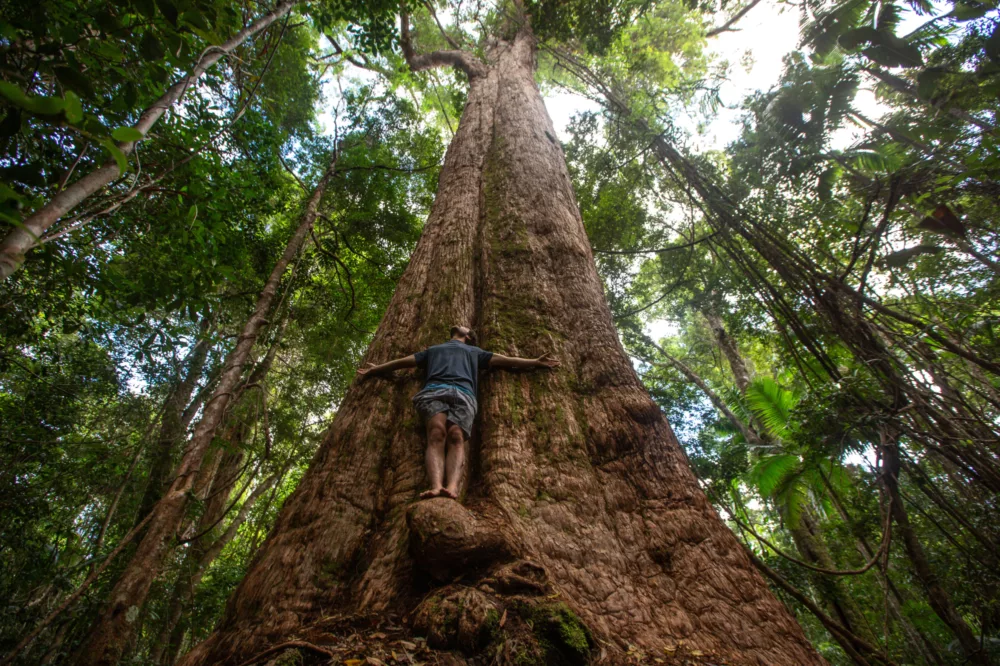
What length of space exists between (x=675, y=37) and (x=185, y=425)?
44.2 ft

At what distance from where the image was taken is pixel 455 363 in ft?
7.49

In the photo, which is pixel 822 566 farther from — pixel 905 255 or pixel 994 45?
pixel 994 45

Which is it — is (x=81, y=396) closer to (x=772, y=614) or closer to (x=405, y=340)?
(x=405, y=340)

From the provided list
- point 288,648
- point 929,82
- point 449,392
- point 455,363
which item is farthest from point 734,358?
point 288,648

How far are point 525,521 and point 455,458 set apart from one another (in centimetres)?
A: 46

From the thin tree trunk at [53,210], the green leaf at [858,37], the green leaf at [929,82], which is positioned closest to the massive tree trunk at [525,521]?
the thin tree trunk at [53,210]

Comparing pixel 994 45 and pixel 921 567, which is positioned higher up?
pixel 994 45

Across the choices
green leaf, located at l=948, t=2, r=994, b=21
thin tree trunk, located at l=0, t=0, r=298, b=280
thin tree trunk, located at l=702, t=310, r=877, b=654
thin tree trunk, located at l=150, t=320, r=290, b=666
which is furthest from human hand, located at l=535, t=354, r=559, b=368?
green leaf, located at l=948, t=2, r=994, b=21

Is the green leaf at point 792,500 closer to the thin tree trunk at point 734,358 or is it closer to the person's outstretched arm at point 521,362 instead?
the thin tree trunk at point 734,358

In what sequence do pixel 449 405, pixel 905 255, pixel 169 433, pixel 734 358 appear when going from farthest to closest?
pixel 734 358, pixel 169 433, pixel 905 255, pixel 449 405

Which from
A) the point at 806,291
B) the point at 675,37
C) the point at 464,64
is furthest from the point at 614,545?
the point at 675,37

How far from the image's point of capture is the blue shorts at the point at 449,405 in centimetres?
212

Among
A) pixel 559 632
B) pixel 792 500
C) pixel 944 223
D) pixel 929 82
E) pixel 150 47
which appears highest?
pixel 929 82

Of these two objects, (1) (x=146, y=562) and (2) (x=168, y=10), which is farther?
(1) (x=146, y=562)
